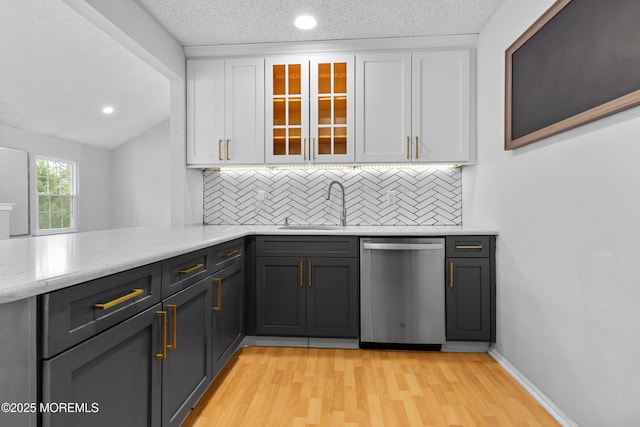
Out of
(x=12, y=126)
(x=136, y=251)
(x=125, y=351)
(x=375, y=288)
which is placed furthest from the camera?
(x=12, y=126)

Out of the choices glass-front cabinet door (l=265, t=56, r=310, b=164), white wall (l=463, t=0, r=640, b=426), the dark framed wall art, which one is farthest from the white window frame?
the dark framed wall art

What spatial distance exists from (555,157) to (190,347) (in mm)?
2040

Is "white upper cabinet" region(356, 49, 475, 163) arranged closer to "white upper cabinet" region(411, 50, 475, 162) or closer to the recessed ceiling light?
"white upper cabinet" region(411, 50, 475, 162)

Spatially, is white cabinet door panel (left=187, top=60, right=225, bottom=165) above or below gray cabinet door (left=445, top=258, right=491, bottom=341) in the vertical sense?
above

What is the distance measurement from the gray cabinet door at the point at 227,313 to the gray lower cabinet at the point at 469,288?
59.3 inches

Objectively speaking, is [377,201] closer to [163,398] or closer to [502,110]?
[502,110]

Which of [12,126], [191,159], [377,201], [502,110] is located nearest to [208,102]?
[191,159]

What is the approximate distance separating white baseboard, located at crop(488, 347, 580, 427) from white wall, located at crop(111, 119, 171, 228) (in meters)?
6.22

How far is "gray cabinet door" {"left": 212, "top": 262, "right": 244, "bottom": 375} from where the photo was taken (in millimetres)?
2029

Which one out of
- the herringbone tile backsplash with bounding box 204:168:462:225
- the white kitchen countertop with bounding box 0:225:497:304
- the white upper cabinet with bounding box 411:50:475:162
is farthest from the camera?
the herringbone tile backsplash with bounding box 204:168:462:225

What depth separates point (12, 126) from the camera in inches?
208

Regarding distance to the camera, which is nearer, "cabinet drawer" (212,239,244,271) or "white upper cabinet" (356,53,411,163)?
"cabinet drawer" (212,239,244,271)

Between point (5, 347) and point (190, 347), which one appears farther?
point (190, 347)

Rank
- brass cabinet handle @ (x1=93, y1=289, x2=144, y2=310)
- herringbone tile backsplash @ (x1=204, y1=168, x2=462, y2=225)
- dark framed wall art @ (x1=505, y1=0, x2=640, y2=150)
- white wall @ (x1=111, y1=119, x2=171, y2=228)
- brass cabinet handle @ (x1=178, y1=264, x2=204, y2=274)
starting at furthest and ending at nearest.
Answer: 1. white wall @ (x1=111, y1=119, x2=171, y2=228)
2. herringbone tile backsplash @ (x1=204, y1=168, x2=462, y2=225)
3. brass cabinet handle @ (x1=178, y1=264, x2=204, y2=274)
4. dark framed wall art @ (x1=505, y1=0, x2=640, y2=150)
5. brass cabinet handle @ (x1=93, y1=289, x2=144, y2=310)
